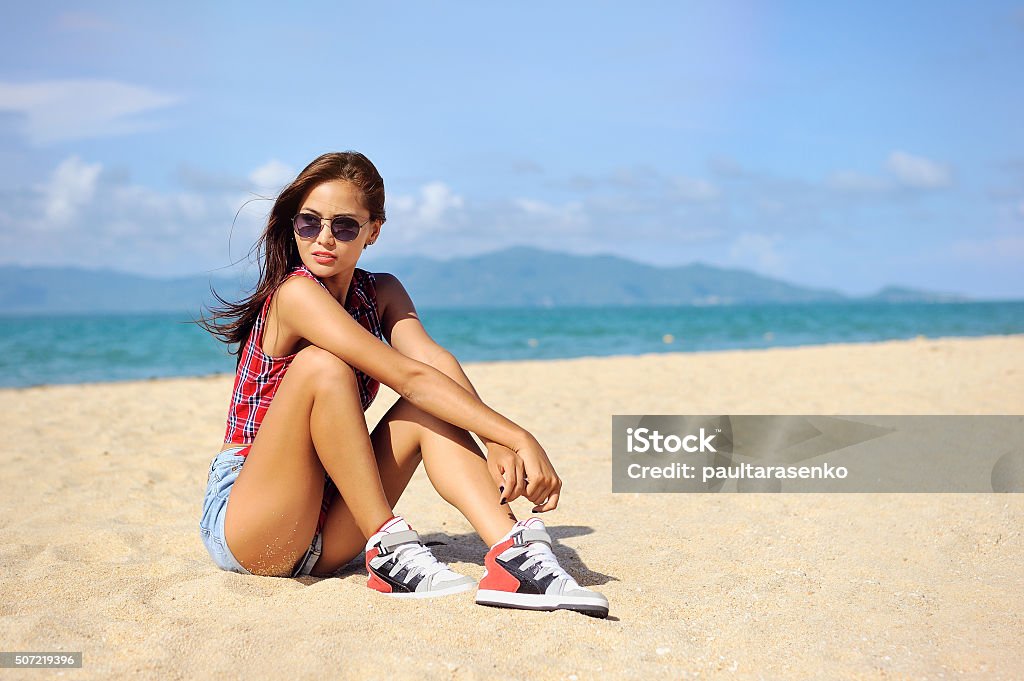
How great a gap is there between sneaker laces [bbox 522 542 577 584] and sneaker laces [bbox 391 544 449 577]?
302 millimetres

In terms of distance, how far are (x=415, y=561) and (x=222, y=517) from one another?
2.22 feet

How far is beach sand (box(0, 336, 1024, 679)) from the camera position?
2.23m

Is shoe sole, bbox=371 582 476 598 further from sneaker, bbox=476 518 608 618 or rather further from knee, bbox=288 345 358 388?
knee, bbox=288 345 358 388

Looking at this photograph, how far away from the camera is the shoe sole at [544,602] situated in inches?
96.7

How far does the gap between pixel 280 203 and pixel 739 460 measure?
339 centimetres

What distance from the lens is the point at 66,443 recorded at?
5.88 meters

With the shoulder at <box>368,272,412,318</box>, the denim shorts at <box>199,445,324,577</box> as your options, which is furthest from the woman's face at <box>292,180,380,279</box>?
the denim shorts at <box>199,445,324,577</box>

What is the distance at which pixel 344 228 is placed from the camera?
2.89 meters

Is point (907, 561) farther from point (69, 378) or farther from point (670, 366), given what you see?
point (69, 378)

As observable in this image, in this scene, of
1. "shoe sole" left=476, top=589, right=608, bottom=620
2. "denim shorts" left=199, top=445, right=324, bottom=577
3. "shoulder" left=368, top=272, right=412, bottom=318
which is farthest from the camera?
"shoulder" left=368, top=272, right=412, bottom=318

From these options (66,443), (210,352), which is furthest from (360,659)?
(210,352)

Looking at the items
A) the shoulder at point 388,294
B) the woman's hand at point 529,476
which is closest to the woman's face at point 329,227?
the shoulder at point 388,294

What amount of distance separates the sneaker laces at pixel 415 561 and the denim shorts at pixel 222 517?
0.37m

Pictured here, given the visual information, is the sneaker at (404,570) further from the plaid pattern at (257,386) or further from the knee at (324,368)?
the knee at (324,368)
